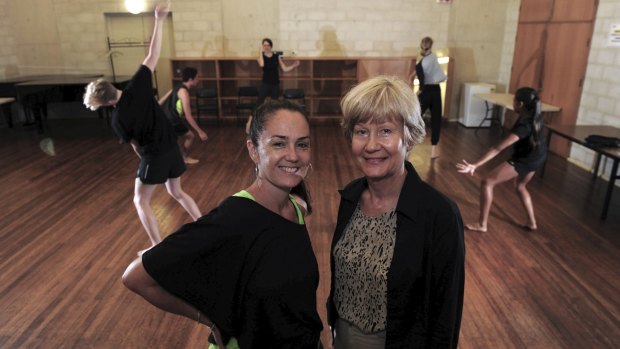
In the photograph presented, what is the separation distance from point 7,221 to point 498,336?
4.65 metres

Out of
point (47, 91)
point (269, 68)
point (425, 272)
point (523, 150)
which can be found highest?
point (269, 68)

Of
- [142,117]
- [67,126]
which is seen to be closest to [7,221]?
[142,117]

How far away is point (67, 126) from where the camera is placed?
8.84 metres

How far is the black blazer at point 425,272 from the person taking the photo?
128 centimetres

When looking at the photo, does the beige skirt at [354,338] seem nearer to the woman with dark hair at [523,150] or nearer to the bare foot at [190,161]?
the woman with dark hair at [523,150]

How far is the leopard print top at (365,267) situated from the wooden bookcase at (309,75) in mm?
7503

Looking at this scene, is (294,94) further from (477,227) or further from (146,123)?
(146,123)

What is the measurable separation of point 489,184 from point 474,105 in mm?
4928

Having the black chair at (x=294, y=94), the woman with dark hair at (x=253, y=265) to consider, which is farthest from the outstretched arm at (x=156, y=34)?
the black chair at (x=294, y=94)

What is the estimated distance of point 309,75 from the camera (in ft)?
29.8

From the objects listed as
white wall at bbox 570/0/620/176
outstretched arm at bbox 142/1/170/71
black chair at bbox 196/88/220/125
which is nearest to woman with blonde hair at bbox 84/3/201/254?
outstretched arm at bbox 142/1/170/71

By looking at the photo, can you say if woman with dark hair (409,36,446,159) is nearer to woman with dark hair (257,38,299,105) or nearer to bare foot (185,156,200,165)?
woman with dark hair (257,38,299,105)

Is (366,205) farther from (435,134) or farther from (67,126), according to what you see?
(67,126)

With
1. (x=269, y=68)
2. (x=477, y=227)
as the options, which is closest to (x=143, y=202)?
(x=477, y=227)
